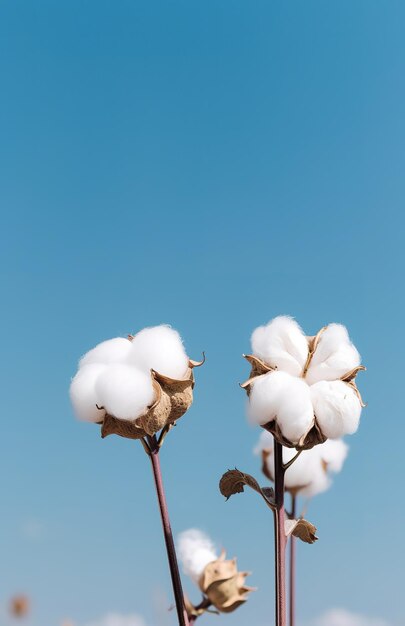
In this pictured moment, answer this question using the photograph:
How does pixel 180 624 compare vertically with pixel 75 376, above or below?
below

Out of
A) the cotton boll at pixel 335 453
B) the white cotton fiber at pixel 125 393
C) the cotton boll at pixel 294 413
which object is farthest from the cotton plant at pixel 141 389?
the cotton boll at pixel 335 453

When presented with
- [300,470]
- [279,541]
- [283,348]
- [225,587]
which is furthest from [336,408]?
[300,470]

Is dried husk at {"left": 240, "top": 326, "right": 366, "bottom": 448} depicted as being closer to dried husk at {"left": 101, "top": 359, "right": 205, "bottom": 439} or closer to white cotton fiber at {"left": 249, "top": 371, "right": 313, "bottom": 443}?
white cotton fiber at {"left": 249, "top": 371, "right": 313, "bottom": 443}

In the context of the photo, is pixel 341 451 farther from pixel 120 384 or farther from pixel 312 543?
pixel 120 384

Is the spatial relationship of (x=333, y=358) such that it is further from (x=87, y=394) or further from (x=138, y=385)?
(x=87, y=394)

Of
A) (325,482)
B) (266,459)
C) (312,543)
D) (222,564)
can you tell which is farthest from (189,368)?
(325,482)

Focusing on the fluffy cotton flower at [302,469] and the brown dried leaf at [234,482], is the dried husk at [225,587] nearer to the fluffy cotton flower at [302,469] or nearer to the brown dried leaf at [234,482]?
the brown dried leaf at [234,482]
